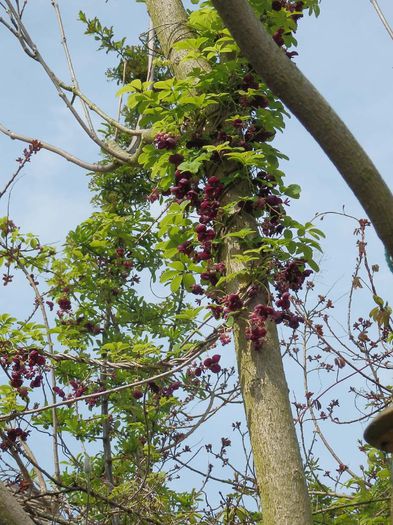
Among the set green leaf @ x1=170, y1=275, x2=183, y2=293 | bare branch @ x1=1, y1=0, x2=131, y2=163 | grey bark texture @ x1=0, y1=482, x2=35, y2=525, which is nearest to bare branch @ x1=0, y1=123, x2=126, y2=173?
bare branch @ x1=1, y1=0, x2=131, y2=163

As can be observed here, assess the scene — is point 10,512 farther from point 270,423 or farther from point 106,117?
point 106,117

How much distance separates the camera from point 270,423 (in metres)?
4.04

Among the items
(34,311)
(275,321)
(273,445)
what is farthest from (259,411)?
(34,311)

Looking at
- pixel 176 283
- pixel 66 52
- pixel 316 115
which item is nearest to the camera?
pixel 316 115

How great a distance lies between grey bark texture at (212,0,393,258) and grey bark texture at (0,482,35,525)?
1.54 meters

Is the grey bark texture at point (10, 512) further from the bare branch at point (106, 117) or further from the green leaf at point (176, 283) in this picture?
the bare branch at point (106, 117)

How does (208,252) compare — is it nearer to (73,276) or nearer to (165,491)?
(73,276)

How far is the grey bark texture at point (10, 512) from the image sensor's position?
2814 mm

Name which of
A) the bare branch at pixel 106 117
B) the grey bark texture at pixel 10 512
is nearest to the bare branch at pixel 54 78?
the bare branch at pixel 106 117

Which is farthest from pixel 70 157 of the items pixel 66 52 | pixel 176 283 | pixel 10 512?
pixel 10 512

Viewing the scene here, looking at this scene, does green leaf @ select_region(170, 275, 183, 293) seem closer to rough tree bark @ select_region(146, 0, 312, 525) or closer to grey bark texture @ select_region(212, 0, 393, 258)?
rough tree bark @ select_region(146, 0, 312, 525)

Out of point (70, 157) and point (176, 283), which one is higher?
point (70, 157)

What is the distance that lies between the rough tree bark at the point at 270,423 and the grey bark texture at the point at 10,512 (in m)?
1.42

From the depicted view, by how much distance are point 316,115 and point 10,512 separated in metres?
1.66
